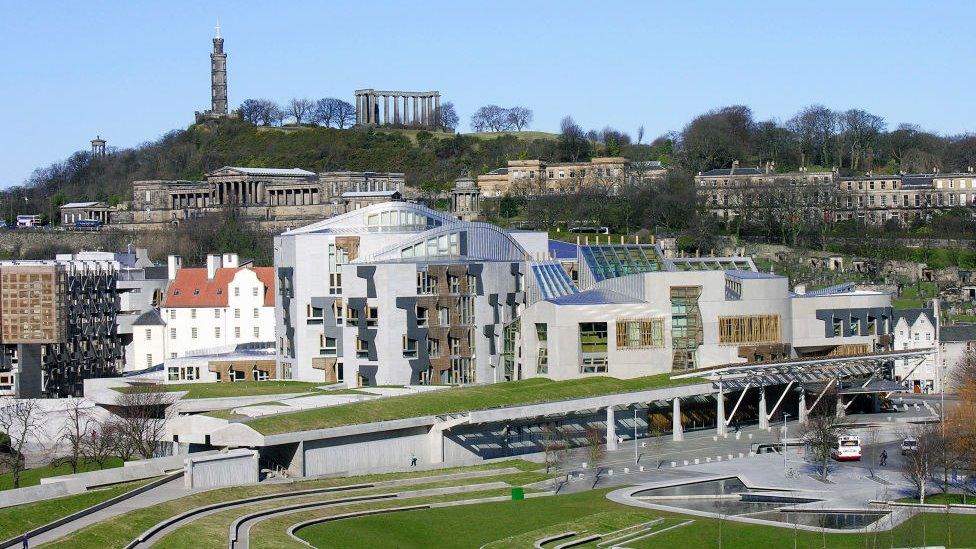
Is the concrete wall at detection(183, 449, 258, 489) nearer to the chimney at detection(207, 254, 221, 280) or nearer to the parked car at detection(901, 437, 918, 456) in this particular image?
the parked car at detection(901, 437, 918, 456)

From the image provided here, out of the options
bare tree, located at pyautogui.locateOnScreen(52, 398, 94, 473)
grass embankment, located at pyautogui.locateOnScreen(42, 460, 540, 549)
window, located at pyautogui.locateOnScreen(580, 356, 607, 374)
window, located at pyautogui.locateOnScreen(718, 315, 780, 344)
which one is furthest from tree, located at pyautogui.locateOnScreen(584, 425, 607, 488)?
bare tree, located at pyautogui.locateOnScreen(52, 398, 94, 473)

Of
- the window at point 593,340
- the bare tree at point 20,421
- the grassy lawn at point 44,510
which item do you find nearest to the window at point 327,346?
the window at point 593,340

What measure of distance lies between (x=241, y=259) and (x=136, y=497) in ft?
308

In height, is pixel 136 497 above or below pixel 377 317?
below

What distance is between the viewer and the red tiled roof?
362 ft

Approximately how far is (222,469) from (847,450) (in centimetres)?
2757

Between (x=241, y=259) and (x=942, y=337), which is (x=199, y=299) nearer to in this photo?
(x=241, y=259)

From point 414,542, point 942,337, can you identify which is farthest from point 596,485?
point 942,337

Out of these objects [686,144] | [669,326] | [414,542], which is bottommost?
[414,542]

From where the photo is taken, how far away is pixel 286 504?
57.0 meters

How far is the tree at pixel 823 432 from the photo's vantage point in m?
68.2

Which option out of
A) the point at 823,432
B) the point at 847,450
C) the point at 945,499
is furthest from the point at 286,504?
the point at 847,450

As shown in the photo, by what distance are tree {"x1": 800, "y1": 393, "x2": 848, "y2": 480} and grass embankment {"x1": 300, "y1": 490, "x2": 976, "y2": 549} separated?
9428 mm

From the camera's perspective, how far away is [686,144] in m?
199
